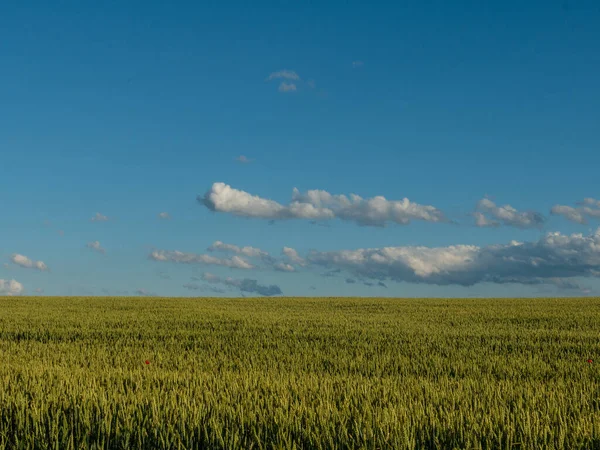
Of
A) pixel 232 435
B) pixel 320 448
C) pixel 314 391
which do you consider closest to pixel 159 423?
pixel 232 435

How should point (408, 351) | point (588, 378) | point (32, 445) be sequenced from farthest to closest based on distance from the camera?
point (408, 351) < point (588, 378) < point (32, 445)

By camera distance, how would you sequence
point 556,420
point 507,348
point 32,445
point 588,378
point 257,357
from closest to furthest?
point 32,445
point 556,420
point 588,378
point 257,357
point 507,348

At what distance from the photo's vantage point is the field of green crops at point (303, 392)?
491 centimetres

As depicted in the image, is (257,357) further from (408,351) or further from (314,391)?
(314,391)

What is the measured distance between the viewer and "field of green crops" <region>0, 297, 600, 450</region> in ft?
16.1

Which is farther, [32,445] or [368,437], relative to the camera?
[32,445]

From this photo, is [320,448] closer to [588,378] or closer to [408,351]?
[588,378]

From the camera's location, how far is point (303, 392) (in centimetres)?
694

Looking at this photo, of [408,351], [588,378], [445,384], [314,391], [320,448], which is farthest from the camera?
[408,351]

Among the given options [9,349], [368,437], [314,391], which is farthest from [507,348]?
[9,349]

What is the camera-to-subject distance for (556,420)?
5.69 meters

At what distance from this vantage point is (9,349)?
46.3ft

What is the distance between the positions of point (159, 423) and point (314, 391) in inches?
92.9

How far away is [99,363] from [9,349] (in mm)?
4445
